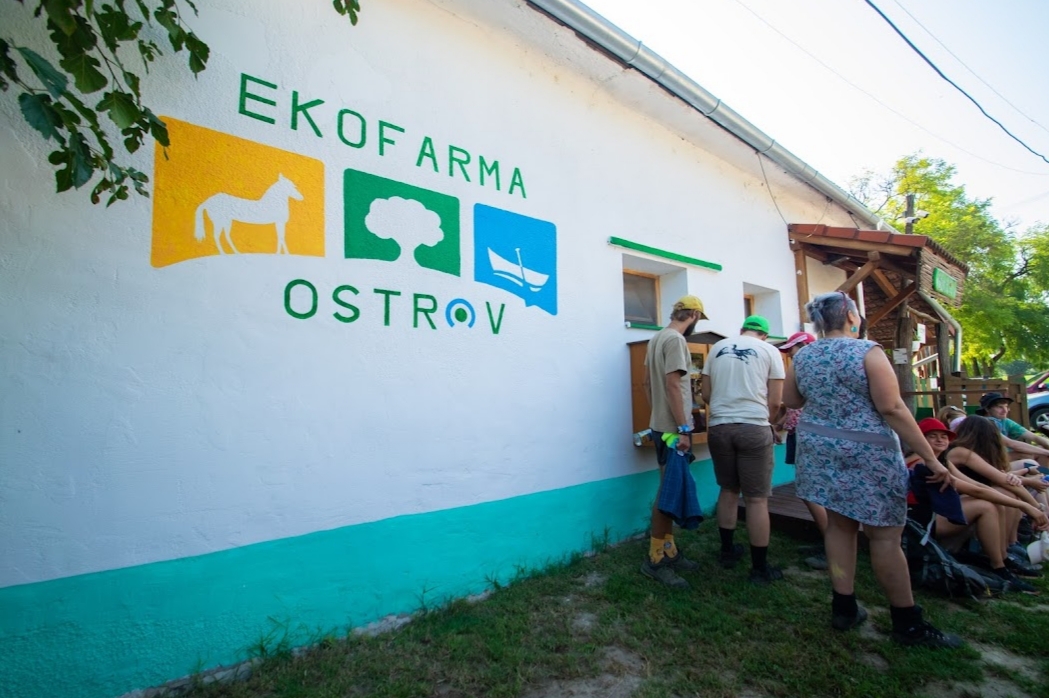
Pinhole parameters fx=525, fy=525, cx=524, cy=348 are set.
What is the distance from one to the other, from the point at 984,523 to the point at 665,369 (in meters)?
2.12

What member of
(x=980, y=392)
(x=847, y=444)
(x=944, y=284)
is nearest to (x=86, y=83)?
(x=847, y=444)

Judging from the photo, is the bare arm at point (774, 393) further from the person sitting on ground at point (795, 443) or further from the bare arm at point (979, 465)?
the bare arm at point (979, 465)

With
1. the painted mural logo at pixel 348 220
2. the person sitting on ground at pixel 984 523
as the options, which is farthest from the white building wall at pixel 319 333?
the person sitting on ground at pixel 984 523

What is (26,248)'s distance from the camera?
2014 millimetres

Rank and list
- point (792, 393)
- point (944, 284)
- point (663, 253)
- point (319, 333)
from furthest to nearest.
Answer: point (944, 284), point (663, 253), point (792, 393), point (319, 333)

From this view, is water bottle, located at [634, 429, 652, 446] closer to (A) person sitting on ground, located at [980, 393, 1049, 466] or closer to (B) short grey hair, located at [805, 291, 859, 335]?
(B) short grey hair, located at [805, 291, 859, 335]

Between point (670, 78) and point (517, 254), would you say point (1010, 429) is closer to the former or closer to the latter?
point (670, 78)

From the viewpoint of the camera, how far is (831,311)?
2691 mm

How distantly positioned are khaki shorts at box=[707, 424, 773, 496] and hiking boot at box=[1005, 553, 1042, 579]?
5.13 feet

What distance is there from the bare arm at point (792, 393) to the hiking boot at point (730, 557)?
4.06 feet

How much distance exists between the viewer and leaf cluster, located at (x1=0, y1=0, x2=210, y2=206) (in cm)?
151

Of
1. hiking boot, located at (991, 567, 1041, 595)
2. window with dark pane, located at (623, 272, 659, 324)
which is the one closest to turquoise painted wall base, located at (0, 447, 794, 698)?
window with dark pane, located at (623, 272, 659, 324)

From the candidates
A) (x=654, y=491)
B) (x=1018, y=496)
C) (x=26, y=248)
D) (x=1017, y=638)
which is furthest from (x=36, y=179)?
(x=1018, y=496)

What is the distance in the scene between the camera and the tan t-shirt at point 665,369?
11.1 feet
